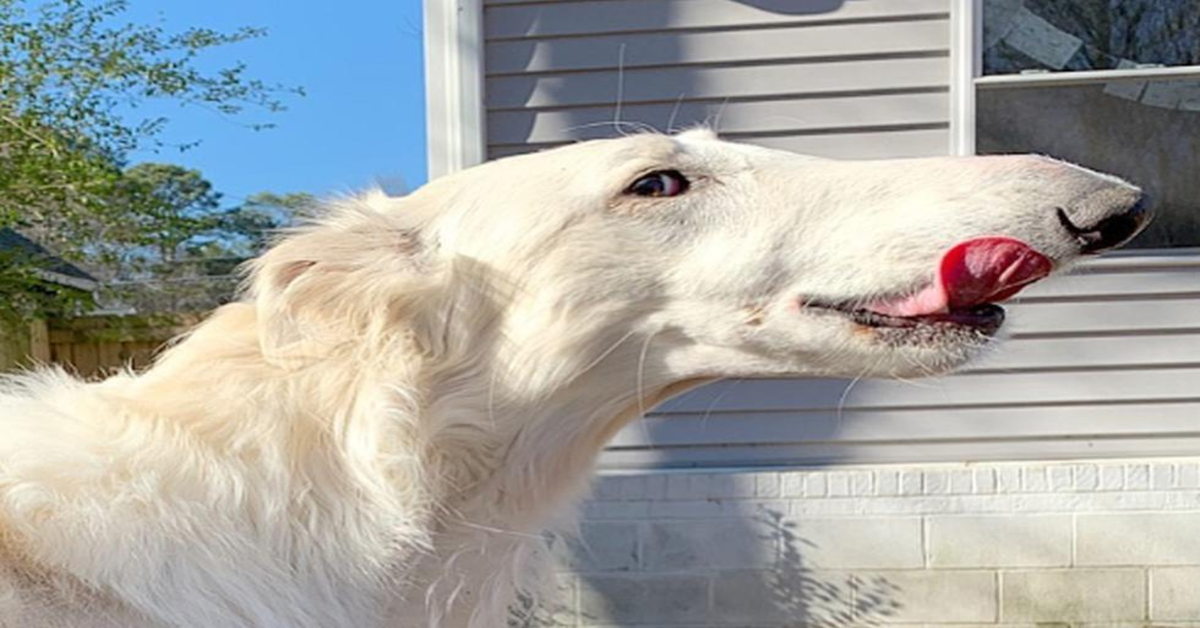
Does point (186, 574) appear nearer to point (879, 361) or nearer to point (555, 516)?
point (555, 516)

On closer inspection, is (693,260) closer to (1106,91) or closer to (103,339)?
(1106,91)

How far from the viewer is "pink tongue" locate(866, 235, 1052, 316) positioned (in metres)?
1.36

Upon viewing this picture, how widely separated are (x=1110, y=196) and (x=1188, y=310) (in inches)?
126

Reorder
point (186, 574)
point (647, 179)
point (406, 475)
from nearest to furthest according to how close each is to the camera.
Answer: point (186, 574), point (406, 475), point (647, 179)

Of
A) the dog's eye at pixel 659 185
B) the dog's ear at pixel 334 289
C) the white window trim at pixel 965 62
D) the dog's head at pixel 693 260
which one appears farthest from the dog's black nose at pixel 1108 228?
the white window trim at pixel 965 62

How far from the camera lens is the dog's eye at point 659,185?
1.62 m

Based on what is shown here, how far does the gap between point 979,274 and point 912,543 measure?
9.83 feet

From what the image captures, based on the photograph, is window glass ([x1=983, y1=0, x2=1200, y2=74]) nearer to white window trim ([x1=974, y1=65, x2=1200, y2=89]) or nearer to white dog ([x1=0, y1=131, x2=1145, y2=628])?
white window trim ([x1=974, y1=65, x2=1200, y2=89])

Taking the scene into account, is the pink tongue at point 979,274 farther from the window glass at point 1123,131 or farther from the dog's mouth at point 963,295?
the window glass at point 1123,131

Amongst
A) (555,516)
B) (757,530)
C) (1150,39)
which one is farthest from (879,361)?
(1150,39)

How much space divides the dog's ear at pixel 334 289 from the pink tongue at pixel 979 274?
77 cm

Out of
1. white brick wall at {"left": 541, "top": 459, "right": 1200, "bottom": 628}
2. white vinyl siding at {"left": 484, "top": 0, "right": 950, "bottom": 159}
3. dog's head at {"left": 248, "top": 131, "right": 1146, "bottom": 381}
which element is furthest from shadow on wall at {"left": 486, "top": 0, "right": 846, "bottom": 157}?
dog's head at {"left": 248, "top": 131, "right": 1146, "bottom": 381}

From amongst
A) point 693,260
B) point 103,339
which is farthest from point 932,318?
point 103,339

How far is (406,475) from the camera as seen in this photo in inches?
58.2
